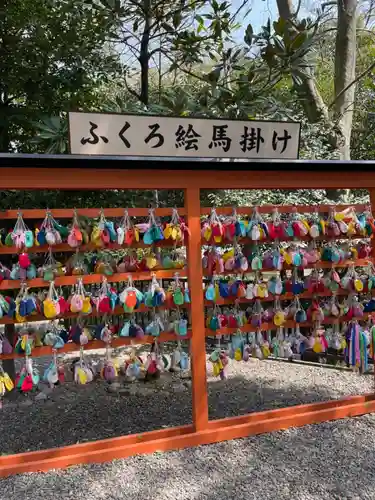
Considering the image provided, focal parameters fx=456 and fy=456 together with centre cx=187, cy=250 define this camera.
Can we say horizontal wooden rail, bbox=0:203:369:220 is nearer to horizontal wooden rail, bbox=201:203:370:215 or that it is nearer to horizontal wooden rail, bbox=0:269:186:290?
horizontal wooden rail, bbox=201:203:370:215

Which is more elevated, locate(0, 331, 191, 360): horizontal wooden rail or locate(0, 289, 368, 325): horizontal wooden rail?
locate(0, 289, 368, 325): horizontal wooden rail

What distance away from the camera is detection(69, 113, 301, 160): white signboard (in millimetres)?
2980

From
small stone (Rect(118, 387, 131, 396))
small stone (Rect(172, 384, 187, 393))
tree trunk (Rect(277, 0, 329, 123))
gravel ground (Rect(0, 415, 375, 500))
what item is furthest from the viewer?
tree trunk (Rect(277, 0, 329, 123))

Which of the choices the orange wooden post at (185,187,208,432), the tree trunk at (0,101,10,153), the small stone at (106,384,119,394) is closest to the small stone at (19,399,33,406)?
the small stone at (106,384,119,394)

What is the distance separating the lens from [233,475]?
3018 millimetres

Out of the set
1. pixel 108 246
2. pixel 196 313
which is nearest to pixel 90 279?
pixel 108 246

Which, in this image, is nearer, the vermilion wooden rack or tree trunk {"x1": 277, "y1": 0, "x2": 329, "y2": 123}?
the vermilion wooden rack

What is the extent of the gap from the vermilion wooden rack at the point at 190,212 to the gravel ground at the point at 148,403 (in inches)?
24.5

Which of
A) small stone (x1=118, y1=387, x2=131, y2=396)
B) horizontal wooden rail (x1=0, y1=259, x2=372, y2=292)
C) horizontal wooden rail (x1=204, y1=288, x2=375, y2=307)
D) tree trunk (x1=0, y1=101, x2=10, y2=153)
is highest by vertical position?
tree trunk (x1=0, y1=101, x2=10, y2=153)

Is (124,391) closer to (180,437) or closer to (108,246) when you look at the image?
(180,437)

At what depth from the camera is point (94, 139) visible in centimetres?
300

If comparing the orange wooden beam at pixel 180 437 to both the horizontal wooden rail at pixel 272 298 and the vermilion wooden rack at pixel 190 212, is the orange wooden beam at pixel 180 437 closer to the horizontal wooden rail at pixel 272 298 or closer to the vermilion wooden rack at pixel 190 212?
the vermilion wooden rack at pixel 190 212

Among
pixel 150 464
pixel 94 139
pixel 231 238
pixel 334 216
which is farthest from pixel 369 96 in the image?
pixel 150 464

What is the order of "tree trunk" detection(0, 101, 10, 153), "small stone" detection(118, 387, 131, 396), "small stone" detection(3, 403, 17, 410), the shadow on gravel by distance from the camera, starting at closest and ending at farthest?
1. the shadow on gravel
2. "tree trunk" detection(0, 101, 10, 153)
3. "small stone" detection(3, 403, 17, 410)
4. "small stone" detection(118, 387, 131, 396)
